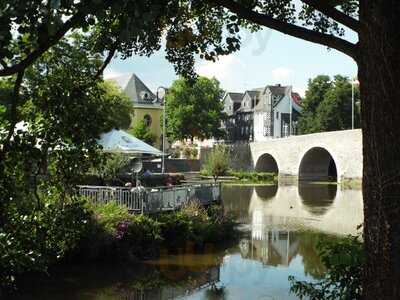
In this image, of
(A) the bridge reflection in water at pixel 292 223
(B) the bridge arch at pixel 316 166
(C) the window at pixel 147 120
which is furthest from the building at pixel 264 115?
(A) the bridge reflection in water at pixel 292 223

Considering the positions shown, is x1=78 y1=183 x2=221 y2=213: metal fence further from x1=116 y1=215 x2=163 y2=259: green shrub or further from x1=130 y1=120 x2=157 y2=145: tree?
x1=130 y1=120 x2=157 y2=145: tree

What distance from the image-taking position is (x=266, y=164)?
2559 inches

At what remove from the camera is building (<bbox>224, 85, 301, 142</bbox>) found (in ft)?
246

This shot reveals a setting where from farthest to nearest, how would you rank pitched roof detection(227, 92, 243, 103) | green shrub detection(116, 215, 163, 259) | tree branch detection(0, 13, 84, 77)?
pitched roof detection(227, 92, 243, 103)
green shrub detection(116, 215, 163, 259)
tree branch detection(0, 13, 84, 77)

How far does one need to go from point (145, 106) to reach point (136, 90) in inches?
101

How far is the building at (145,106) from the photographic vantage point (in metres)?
67.3

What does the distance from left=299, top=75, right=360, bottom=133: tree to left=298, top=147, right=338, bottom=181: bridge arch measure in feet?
16.4

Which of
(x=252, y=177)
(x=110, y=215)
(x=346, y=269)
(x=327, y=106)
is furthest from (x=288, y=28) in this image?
(x=327, y=106)

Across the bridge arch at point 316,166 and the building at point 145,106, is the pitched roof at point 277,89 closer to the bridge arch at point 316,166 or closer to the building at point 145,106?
the building at point 145,106

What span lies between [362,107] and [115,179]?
15.1 metres

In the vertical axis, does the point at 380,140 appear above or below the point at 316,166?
below

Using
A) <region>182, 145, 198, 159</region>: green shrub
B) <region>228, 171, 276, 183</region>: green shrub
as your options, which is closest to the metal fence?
<region>228, 171, 276, 183</region>: green shrub

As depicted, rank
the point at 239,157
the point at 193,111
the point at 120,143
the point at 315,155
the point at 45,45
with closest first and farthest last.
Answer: the point at 45,45
the point at 120,143
the point at 315,155
the point at 193,111
the point at 239,157

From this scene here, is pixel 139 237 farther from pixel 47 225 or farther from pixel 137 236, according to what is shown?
pixel 47 225
